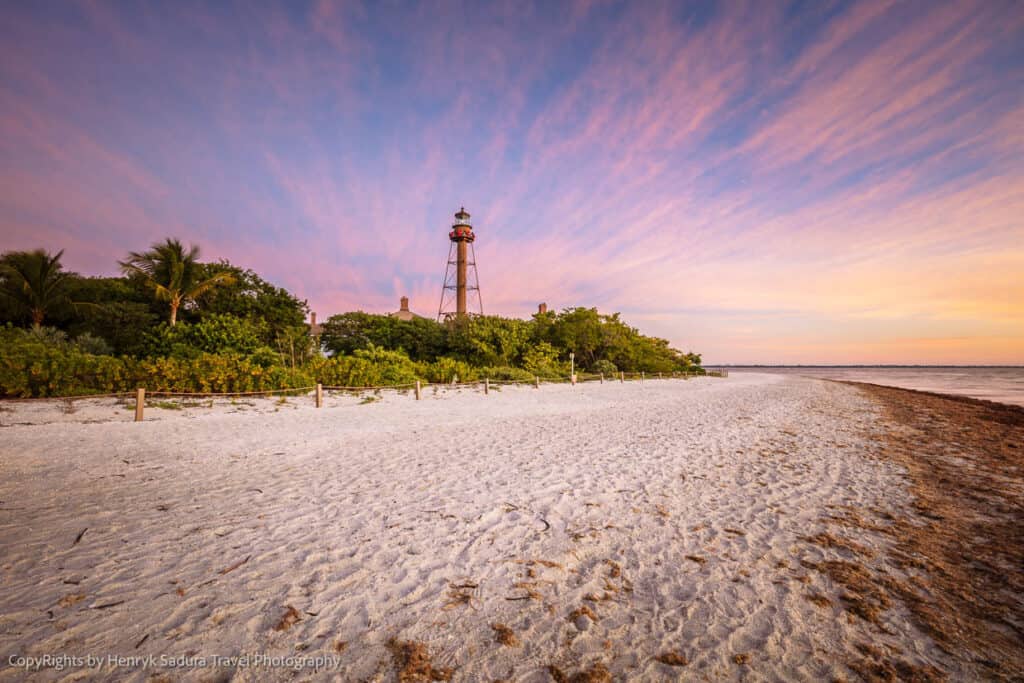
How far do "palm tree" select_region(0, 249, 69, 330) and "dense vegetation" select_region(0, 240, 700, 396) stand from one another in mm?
49

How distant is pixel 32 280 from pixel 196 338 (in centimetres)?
801

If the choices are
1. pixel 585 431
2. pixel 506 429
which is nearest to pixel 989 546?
pixel 585 431

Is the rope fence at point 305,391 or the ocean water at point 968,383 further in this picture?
the ocean water at point 968,383

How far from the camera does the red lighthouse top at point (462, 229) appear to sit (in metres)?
45.3

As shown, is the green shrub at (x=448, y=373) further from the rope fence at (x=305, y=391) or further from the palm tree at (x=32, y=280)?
the palm tree at (x=32, y=280)

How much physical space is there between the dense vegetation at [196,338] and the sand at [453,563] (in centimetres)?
585

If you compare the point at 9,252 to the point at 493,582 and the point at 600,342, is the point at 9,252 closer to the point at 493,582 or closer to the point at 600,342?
the point at 493,582

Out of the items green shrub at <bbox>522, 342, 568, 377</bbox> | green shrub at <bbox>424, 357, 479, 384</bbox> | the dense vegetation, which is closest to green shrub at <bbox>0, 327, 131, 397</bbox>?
the dense vegetation

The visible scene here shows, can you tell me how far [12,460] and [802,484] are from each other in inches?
509

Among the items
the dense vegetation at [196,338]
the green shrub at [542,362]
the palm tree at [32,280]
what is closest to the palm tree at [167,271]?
the dense vegetation at [196,338]

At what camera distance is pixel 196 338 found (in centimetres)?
1747

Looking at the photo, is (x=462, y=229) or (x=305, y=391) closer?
(x=305, y=391)

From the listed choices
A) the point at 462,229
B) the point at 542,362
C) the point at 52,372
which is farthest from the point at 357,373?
the point at 462,229

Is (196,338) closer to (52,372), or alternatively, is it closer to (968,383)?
(52,372)
